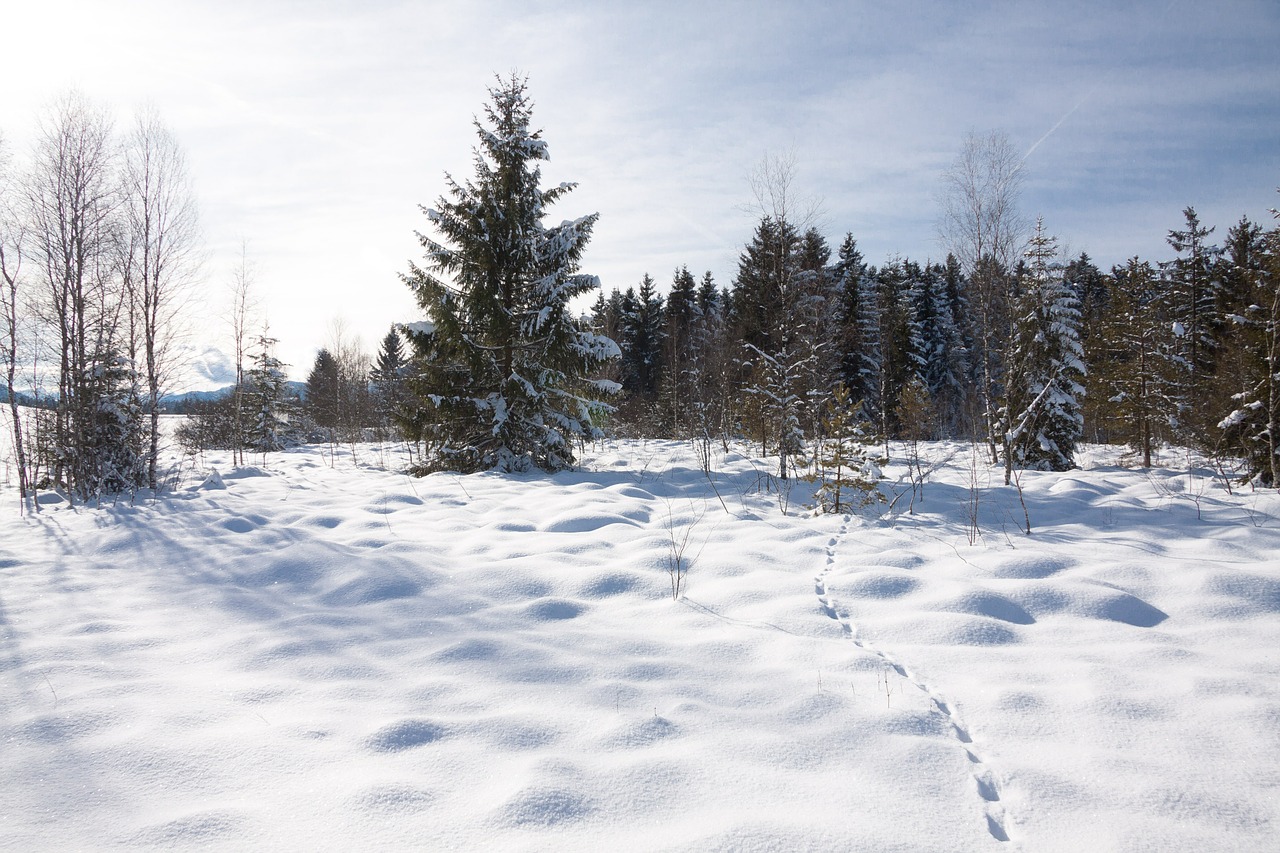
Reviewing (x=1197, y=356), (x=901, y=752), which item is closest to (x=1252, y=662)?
(x=901, y=752)

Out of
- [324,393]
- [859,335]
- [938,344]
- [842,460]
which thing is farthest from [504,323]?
[938,344]

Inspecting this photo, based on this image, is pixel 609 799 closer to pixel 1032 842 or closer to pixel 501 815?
pixel 501 815

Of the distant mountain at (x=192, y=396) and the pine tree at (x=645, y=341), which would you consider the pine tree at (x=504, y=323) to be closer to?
the distant mountain at (x=192, y=396)

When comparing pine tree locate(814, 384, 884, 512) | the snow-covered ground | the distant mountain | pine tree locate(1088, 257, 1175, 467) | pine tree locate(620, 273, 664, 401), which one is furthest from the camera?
pine tree locate(620, 273, 664, 401)

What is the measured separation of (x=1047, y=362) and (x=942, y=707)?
14.3 meters

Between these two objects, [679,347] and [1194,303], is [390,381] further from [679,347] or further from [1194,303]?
[1194,303]

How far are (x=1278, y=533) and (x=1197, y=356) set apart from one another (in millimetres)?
22790

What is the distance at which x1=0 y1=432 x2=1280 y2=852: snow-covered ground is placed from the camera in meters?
1.78

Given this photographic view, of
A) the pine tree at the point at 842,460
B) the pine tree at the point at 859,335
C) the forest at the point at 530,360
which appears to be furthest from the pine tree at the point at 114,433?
the pine tree at the point at 859,335

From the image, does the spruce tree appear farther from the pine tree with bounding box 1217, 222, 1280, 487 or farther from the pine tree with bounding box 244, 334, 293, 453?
the pine tree with bounding box 1217, 222, 1280, 487

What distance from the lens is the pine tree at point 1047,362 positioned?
13.5 meters

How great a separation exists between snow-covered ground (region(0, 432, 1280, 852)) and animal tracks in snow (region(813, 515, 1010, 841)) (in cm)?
2

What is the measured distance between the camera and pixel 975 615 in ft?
11.3

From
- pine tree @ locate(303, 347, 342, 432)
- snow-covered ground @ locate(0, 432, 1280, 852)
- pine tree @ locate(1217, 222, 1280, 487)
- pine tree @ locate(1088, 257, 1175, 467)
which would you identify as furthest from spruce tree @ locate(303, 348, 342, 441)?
pine tree @ locate(1088, 257, 1175, 467)
